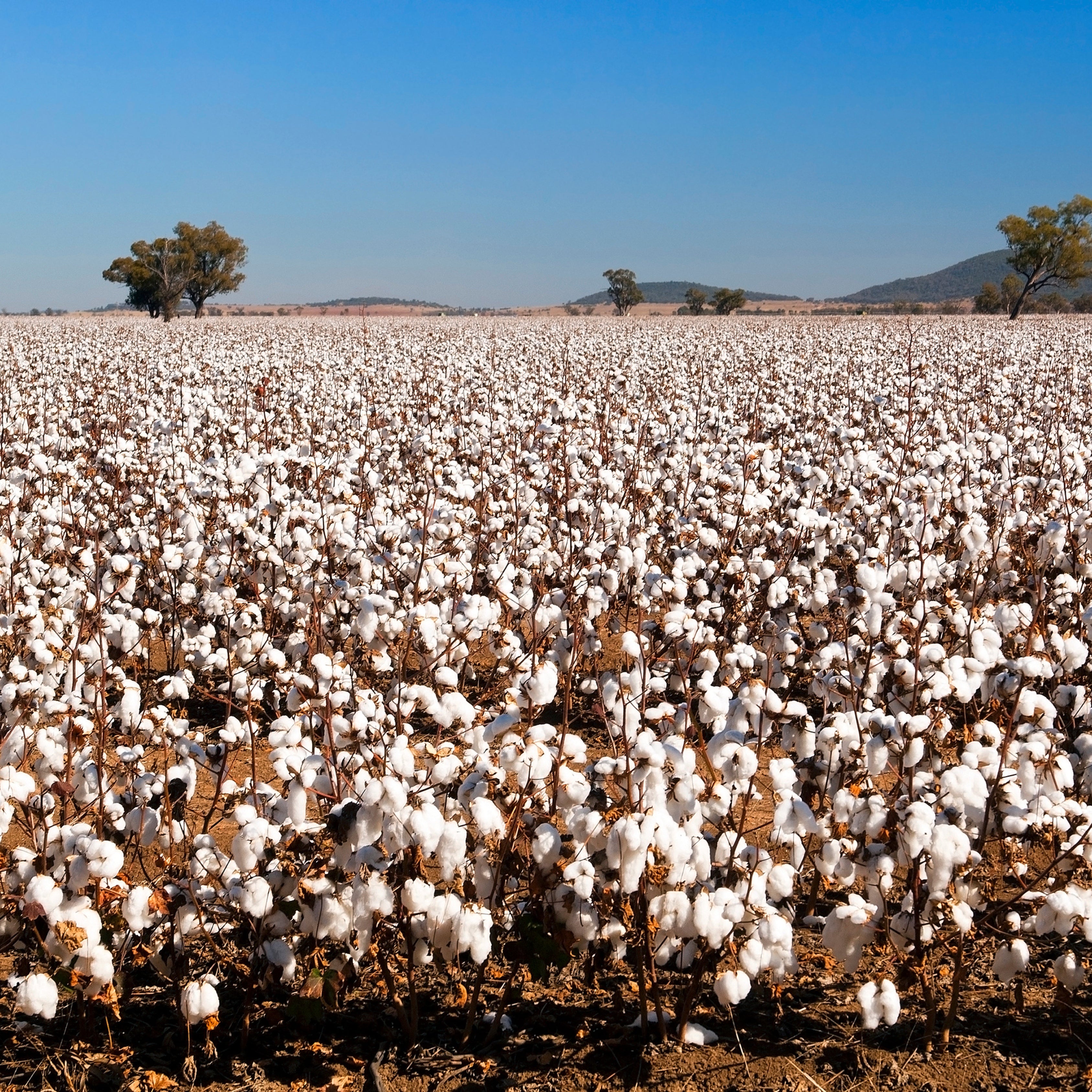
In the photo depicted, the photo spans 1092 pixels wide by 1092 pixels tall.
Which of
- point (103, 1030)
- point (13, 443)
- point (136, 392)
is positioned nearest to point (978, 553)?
point (103, 1030)

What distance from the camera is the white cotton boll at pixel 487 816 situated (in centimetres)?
281

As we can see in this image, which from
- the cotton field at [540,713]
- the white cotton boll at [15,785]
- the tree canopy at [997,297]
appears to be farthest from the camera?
the tree canopy at [997,297]

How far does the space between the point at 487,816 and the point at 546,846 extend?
10.9 inches

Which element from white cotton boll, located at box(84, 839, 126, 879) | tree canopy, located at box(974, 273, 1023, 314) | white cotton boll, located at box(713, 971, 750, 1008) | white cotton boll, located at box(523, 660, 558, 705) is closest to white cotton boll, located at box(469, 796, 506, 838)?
white cotton boll, located at box(523, 660, 558, 705)

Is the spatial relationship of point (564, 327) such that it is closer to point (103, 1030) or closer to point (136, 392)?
point (136, 392)

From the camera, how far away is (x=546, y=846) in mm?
2986

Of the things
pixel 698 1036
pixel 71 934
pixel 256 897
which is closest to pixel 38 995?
pixel 71 934

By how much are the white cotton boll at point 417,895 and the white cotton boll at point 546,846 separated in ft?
1.10

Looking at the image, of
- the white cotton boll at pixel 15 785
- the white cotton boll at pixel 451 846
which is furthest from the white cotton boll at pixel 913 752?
the white cotton boll at pixel 15 785

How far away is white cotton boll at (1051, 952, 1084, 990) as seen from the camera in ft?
10.1

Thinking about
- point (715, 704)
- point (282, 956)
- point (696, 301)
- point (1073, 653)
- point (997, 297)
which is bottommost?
point (282, 956)

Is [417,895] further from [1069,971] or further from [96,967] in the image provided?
[1069,971]

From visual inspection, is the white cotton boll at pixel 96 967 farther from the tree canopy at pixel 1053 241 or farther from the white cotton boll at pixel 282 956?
the tree canopy at pixel 1053 241

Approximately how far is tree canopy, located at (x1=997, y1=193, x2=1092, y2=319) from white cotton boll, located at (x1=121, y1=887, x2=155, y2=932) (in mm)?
77520
